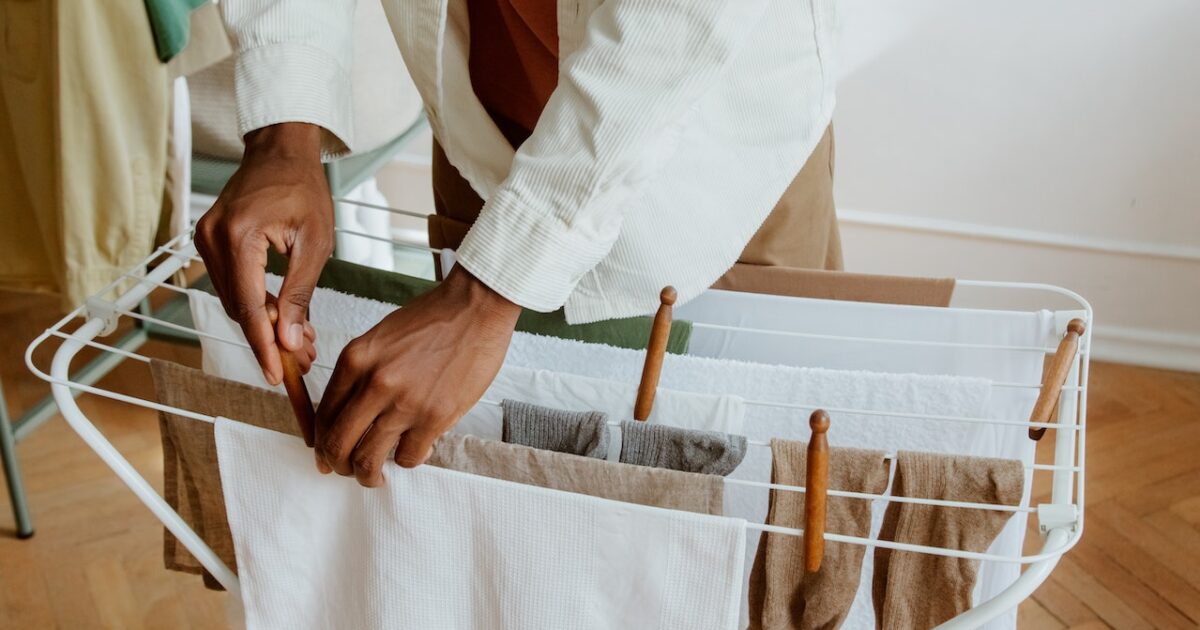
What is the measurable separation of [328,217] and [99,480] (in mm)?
1287

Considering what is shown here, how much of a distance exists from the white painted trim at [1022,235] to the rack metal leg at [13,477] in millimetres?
Answer: 1551

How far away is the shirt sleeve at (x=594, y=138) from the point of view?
61cm

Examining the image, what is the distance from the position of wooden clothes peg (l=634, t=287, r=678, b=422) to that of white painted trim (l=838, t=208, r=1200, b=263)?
143cm

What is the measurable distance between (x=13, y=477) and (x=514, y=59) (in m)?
1.22

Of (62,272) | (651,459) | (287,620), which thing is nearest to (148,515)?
(62,272)

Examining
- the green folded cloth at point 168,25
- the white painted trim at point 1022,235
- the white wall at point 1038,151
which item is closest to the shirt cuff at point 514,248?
the green folded cloth at point 168,25

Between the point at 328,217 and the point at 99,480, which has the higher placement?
the point at 328,217

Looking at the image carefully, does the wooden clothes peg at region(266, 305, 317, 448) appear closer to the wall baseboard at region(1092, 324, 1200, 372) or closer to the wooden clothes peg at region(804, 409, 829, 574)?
the wooden clothes peg at region(804, 409, 829, 574)

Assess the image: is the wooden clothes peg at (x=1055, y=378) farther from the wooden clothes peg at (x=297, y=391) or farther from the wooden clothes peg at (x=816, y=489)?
the wooden clothes peg at (x=297, y=391)

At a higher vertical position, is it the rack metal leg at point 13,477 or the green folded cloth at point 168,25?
the green folded cloth at point 168,25

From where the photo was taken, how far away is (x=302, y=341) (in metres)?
0.72

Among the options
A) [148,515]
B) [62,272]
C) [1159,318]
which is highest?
[62,272]

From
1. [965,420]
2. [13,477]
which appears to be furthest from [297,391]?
[13,477]

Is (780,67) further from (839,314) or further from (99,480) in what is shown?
(99,480)
